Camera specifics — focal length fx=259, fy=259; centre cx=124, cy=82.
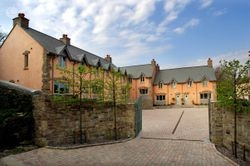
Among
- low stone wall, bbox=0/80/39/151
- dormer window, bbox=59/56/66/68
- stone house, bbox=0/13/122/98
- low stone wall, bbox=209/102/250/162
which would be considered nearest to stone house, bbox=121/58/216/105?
Answer: stone house, bbox=0/13/122/98

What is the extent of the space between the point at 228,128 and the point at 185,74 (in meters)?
43.3

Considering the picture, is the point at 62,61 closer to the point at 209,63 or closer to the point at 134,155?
the point at 134,155

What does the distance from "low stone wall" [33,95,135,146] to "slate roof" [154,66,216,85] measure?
129 ft

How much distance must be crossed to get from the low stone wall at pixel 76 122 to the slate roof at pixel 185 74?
3935 centimetres

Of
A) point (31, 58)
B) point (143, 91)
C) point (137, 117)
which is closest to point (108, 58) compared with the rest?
point (143, 91)

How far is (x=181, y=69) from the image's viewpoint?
5819cm

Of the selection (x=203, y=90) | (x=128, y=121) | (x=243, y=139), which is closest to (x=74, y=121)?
(x=128, y=121)

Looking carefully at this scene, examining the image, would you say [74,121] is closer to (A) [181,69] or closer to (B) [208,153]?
(B) [208,153]

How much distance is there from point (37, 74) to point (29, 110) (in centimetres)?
1490

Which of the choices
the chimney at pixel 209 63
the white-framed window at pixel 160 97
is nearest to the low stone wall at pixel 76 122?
the white-framed window at pixel 160 97

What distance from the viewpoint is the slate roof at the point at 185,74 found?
53.2m

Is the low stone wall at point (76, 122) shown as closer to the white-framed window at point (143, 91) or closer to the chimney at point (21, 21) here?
the chimney at point (21, 21)

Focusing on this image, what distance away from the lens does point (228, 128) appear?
13539mm

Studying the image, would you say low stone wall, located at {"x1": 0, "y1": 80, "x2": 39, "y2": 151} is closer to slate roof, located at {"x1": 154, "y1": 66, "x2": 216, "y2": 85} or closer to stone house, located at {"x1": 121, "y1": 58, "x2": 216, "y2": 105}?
stone house, located at {"x1": 121, "y1": 58, "x2": 216, "y2": 105}
